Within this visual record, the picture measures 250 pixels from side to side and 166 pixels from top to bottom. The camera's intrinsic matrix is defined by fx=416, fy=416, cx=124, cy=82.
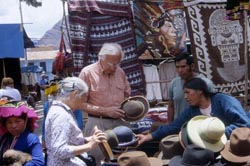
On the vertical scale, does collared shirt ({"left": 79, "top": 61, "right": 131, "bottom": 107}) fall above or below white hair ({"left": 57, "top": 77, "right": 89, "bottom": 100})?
below

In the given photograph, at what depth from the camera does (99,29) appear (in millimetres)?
5578

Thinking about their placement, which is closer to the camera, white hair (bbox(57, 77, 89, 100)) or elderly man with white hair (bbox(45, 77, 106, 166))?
elderly man with white hair (bbox(45, 77, 106, 166))

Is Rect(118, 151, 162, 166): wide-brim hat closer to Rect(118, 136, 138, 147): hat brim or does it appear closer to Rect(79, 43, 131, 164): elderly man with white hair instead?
Rect(118, 136, 138, 147): hat brim

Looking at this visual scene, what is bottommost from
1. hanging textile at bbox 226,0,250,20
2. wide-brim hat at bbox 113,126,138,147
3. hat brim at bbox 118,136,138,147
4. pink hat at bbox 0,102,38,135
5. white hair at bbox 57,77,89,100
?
hat brim at bbox 118,136,138,147

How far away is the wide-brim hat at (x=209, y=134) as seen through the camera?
3.06 m

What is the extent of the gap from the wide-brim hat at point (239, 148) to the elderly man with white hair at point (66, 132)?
895 mm

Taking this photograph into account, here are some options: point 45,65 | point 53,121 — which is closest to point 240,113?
point 53,121

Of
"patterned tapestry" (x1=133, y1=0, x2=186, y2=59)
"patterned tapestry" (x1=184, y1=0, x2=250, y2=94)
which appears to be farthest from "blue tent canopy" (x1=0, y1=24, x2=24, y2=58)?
"patterned tapestry" (x1=184, y1=0, x2=250, y2=94)

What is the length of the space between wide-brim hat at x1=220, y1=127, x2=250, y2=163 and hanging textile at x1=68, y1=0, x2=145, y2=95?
9.68 feet

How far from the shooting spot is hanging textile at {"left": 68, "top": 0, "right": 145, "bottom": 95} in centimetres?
547

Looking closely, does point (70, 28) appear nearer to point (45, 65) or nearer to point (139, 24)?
point (139, 24)

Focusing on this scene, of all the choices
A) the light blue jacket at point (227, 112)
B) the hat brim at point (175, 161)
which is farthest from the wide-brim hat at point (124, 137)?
the light blue jacket at point (227, 112)

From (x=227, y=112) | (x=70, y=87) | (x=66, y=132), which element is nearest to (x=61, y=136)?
(x=66, y=132)

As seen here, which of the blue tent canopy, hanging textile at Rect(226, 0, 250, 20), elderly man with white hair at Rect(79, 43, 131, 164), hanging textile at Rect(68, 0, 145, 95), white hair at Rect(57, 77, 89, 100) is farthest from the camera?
the blue tent canopy
